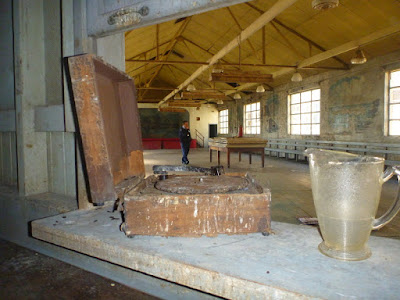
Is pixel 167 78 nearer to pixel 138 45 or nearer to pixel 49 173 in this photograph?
pixel 138 45

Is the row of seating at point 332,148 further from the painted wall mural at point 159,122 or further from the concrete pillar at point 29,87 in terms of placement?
the painted wall mural at point 159,122

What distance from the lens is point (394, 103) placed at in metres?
7.88

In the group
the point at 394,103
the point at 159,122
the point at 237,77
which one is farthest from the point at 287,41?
the point at 159,122

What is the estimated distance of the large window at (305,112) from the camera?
445 inches

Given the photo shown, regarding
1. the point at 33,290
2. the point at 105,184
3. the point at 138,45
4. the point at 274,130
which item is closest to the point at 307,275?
the point at 105,184

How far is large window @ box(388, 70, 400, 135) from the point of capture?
7805 millimetres

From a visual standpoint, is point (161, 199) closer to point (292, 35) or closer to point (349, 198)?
point (349, 198)

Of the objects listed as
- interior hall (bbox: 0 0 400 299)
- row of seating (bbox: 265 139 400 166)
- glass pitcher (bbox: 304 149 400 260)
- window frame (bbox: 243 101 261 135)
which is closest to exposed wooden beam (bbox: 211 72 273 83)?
row of seating (bbox: 265 139 400 166)

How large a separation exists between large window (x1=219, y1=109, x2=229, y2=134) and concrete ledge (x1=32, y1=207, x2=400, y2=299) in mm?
19320

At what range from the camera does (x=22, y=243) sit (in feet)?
9.44

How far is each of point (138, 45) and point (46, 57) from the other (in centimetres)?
1023

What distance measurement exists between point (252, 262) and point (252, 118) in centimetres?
1590

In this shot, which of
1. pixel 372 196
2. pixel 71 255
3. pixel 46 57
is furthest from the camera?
pixel 46 57

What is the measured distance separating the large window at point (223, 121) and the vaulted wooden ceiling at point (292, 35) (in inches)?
258
